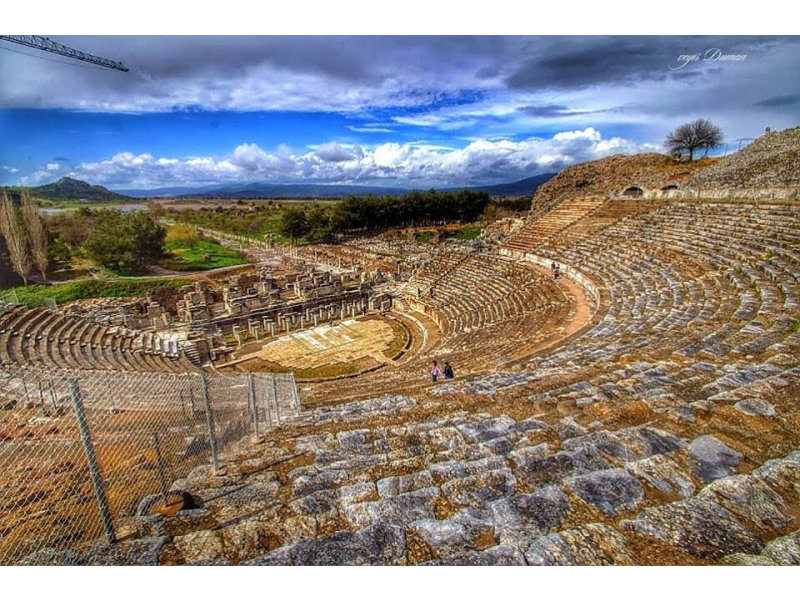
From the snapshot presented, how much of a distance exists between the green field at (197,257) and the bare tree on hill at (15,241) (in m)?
10.8

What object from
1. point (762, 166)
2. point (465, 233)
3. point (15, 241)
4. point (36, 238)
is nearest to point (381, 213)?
point (465, 233)

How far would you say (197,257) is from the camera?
145ft

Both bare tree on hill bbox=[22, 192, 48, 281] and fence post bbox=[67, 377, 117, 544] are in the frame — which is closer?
fence post bbox=[67, 377, 117, 544]

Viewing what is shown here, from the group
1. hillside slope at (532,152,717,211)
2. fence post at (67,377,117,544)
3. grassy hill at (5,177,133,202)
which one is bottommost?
grassy hill at (5,177,133,202)

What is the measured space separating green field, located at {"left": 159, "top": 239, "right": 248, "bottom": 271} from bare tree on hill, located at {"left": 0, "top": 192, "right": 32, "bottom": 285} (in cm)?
1077

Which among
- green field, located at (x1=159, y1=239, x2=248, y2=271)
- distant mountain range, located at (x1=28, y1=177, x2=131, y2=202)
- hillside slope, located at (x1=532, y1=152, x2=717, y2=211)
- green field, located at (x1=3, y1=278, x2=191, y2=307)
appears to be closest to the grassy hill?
distant mountain range, located at (x1=28, y1=177, x2=131, y2=202)

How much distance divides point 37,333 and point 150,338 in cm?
431

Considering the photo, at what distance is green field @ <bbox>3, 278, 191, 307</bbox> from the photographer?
27.1 m

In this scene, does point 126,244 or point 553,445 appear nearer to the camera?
point 553,445

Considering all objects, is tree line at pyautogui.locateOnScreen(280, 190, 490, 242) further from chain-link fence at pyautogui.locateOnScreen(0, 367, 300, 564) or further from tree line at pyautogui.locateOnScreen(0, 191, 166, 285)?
chain-link fence at pyautogui.locateOnScreen(0, 367, 300, 564)

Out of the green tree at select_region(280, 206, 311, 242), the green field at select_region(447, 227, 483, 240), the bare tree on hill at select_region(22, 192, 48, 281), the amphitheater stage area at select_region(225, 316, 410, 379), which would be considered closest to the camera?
the amphitheater stage area at select_region(225, 316, 410, 379)

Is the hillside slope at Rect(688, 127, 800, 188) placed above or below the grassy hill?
above

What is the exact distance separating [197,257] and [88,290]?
15.4m

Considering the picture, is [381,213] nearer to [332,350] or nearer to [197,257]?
[197,257]
